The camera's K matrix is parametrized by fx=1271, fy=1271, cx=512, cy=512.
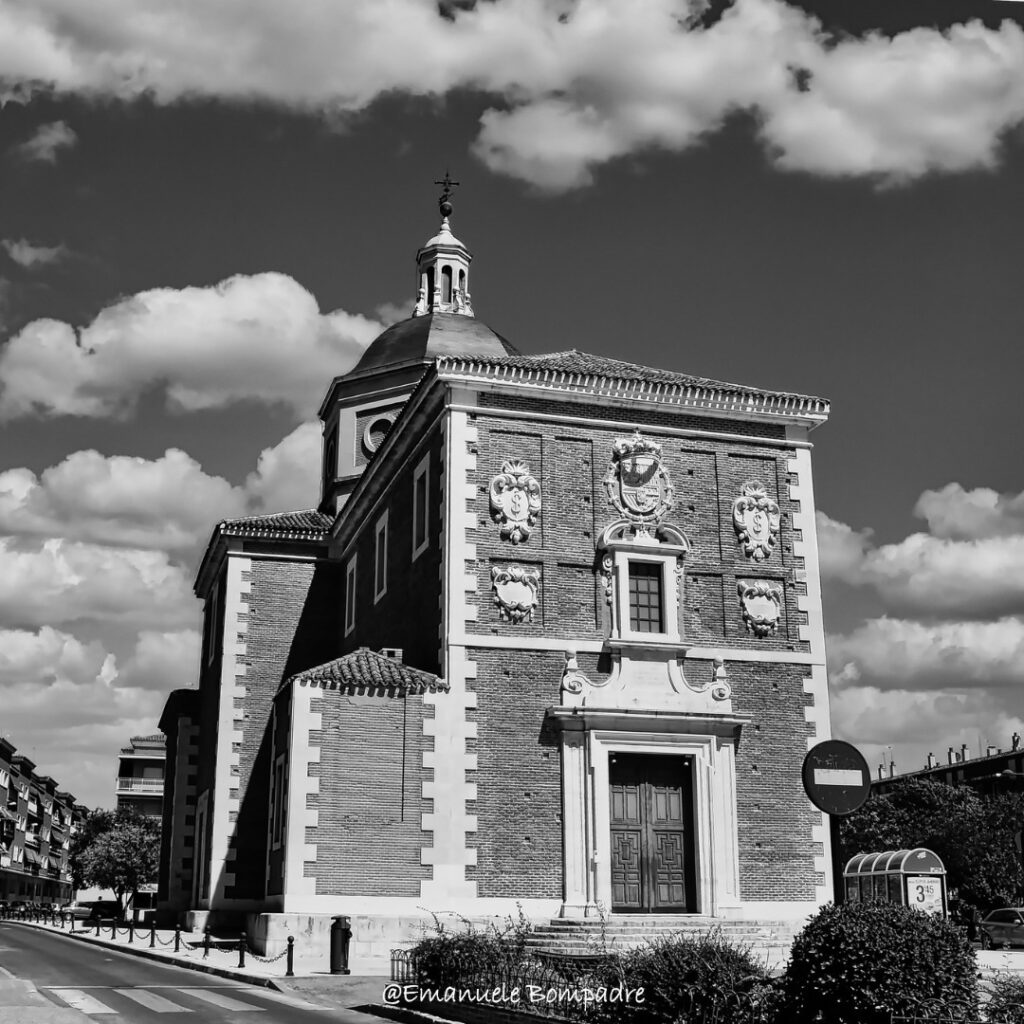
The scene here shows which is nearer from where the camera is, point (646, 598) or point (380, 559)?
point (646, 598)

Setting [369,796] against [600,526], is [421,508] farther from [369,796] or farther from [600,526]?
[369,796]

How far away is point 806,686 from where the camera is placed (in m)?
27.8

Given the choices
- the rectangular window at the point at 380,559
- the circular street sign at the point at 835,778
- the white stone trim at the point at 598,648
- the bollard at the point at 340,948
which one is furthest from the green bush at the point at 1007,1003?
the rectangular window at the point at 380,559

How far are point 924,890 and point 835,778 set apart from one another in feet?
74.3

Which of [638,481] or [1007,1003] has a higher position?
[638,481]

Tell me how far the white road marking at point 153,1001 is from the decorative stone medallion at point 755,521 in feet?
51.3

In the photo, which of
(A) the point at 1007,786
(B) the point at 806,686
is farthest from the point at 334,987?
(A) the point at 1007,786

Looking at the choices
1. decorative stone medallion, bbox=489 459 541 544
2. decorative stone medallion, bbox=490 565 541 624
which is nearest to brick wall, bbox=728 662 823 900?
decorative stone medallion, bbox=490 565 541 624

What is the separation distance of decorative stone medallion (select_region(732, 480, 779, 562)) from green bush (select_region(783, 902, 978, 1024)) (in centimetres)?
1641

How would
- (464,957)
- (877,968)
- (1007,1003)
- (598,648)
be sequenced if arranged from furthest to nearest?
(598,648) → (464,957) → (877,968) → (1007,1003)

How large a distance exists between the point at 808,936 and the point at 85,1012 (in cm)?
905

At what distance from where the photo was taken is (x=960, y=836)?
71.1 meters

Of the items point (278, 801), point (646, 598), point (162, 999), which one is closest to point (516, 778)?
point (646, 598)

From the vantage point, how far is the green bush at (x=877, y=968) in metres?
11.5
